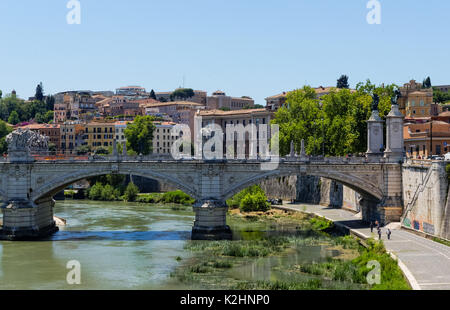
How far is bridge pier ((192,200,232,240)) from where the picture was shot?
4144 centimetres

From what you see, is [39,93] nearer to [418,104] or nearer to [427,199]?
[418,104]

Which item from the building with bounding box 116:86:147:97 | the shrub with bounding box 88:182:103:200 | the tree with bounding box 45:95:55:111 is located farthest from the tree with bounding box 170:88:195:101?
the shrub with bounding box 88:182:103:200

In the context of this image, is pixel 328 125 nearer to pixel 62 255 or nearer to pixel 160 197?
pixel 160 197

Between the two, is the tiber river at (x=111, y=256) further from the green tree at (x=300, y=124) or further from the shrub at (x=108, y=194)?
the shrub at (x=108, y=194)

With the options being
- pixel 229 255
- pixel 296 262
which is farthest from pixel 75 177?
pixel 296 262

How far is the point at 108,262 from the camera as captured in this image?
34281 millimetres

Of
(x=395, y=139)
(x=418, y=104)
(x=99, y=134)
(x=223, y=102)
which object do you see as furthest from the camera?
(x=223, y=102)

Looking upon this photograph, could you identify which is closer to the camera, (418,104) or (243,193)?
(243,193)

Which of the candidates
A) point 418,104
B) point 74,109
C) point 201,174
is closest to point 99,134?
point 74,109
